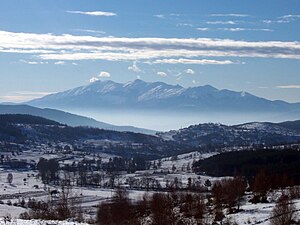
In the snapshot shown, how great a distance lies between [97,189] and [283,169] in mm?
69366

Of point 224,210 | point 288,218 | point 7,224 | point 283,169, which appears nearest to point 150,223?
point 224,210

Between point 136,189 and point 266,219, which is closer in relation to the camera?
point 266,219

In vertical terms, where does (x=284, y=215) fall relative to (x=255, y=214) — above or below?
above

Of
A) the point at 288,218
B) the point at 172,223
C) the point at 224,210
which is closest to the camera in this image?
the point at 288,218

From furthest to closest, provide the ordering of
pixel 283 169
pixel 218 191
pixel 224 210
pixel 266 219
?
pixel 283 169 → pixel 218 191 → pixel 224 210 → pixel 266 219

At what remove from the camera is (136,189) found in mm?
187500

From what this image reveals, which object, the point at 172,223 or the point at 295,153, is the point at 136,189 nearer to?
the point at 295,153

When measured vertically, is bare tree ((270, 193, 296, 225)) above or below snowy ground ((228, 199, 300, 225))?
above

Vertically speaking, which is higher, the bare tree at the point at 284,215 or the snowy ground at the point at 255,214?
the bare tree at the point at 284,215

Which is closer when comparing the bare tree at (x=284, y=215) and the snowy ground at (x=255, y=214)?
the bare tree at (x=284, y=215)

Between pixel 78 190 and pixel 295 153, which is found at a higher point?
pixel 295 153

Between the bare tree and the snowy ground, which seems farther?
the snowy ground

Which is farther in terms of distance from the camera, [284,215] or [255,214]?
[255,214]

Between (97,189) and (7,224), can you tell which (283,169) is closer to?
(97,189)
